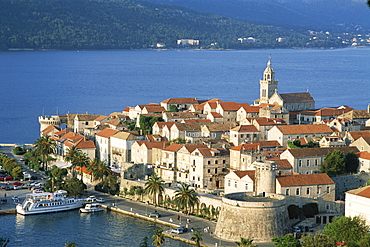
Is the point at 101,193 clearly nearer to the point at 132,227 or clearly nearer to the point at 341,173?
the point at 132,227

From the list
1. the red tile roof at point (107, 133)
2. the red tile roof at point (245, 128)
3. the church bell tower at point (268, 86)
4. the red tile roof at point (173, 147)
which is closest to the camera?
the red tile roof at point (173, 147)

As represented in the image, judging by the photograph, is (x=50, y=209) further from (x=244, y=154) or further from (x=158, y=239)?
(x=158, y=239)

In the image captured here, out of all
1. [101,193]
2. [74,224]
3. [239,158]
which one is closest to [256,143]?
[239,158]

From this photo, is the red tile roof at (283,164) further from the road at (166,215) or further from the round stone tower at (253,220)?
the round stone tower at (253,220)

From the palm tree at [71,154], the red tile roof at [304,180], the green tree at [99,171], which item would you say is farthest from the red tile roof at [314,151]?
the palm tree at [71,154]

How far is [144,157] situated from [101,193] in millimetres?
7079

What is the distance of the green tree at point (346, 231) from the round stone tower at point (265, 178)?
6405 millimetres

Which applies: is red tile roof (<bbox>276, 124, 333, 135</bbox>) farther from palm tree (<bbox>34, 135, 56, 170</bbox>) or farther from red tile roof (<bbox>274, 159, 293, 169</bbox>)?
palm tree (<bbox>34, 135, 56, 170</bbox>)

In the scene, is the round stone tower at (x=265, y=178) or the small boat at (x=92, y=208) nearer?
the round stone tower at (x=265, y=178)

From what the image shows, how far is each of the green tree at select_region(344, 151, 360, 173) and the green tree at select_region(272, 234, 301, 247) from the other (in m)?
16.6

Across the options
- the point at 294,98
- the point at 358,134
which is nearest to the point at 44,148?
the point at 358,134

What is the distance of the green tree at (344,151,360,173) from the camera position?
6894 cm

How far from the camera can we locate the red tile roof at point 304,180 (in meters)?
60.7

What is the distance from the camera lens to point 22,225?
6225cm
